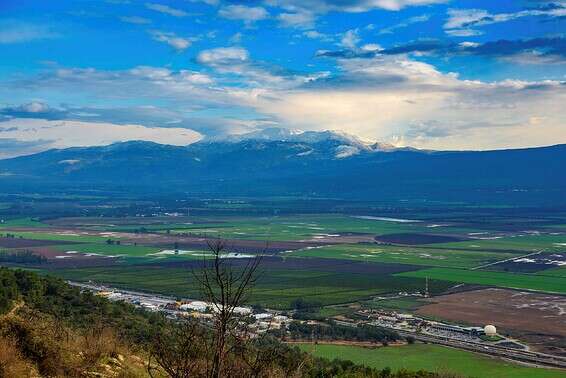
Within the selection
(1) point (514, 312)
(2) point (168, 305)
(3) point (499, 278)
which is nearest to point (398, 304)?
(1) point (514, 312)

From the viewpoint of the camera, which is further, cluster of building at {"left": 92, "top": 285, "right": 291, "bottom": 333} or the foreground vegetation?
cluster of building at {"left": 92, "top": 285, "right": 291, "bottom": 333}

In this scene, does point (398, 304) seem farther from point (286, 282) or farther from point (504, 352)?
point (504, 352)

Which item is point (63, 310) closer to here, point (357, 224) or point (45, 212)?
point (357, 224)

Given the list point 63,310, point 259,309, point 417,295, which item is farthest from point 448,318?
point 63,310

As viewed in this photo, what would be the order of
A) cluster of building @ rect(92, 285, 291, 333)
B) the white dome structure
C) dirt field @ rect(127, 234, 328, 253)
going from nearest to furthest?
the white dome structure
cluster of building @ rect(92, 285, 291, 333)
dirt field @ rect(127, 234, 328, 253)

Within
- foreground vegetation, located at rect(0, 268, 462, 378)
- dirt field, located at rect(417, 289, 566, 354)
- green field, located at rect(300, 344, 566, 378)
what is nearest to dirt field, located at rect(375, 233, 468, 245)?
dirt field, located at rect(417, 289, 566, 354)

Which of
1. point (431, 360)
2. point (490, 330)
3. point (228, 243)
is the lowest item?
point (431, 360)

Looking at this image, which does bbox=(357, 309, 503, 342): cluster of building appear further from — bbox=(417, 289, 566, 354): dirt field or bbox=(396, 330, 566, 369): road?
bbox=(417, 289, 566, 354): dirt field
